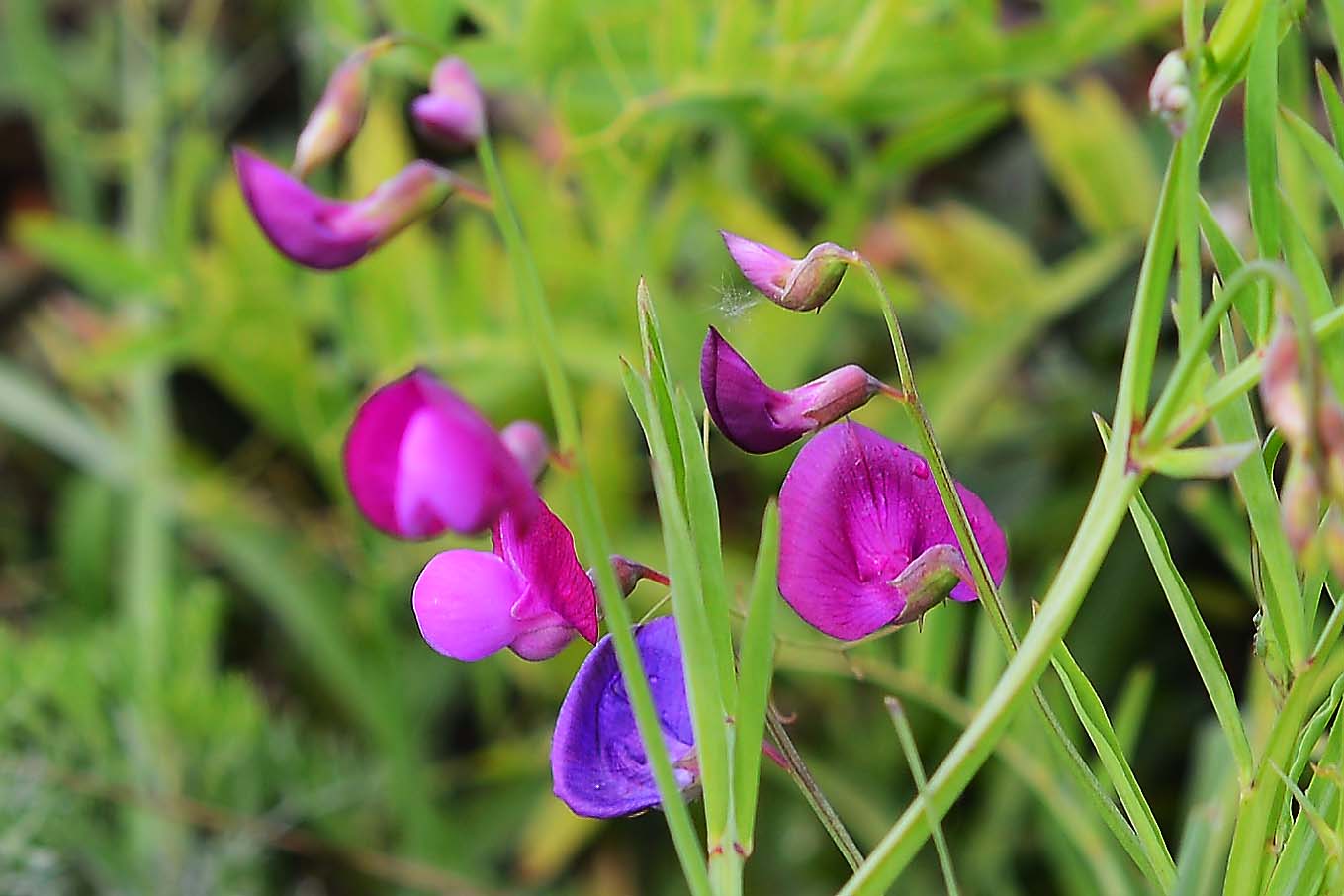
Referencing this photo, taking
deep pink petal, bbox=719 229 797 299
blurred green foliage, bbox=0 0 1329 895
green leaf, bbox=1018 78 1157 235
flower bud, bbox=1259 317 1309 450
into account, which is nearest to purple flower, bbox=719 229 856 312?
deep pink petal, bbox=719 229 797 299

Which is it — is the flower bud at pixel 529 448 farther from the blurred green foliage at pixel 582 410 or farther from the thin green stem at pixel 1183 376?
the blurred green foliage at pixel 582 410

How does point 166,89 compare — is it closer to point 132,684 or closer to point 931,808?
point 132,684

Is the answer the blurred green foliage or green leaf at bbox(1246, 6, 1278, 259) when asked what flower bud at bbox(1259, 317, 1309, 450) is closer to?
green leaf at bbox(1246, 6, 1278, 259)

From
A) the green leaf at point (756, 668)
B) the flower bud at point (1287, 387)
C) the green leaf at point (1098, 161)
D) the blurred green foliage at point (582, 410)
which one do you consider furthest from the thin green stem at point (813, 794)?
the green leaf at point (1098, 161)

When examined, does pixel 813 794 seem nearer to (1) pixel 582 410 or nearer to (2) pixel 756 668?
(2) pixel 756 668

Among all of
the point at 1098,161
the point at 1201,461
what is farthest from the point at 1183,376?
the point at 1098,161

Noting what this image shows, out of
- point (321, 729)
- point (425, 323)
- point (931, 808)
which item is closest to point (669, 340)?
point (425, 323)
